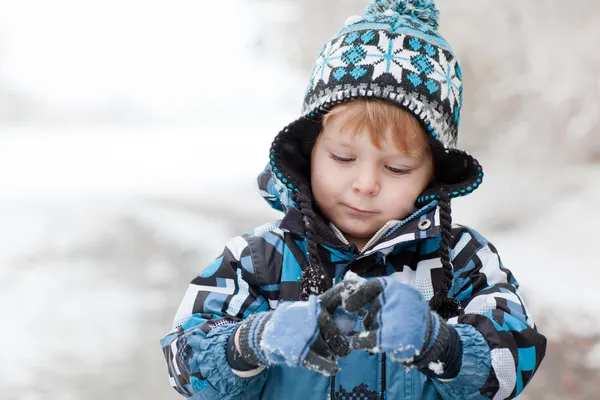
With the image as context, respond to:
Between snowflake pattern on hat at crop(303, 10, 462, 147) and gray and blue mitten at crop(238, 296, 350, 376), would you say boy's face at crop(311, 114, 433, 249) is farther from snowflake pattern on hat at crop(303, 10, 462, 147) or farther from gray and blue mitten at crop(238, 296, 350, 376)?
gray and blue mitten at crop(238, 296, 350, 376)

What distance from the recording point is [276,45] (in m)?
2.76

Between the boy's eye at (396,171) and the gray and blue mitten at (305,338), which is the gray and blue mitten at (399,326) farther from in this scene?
the boy's eye at (396,171)

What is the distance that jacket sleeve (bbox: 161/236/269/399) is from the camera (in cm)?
107

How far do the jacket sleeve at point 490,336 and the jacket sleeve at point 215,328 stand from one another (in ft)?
0.95

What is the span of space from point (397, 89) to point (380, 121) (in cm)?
6

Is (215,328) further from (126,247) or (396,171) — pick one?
(126,247)

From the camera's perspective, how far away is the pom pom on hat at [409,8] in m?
1.34

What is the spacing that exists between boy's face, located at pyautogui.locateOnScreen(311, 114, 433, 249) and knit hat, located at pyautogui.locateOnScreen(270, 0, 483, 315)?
0.12 ft

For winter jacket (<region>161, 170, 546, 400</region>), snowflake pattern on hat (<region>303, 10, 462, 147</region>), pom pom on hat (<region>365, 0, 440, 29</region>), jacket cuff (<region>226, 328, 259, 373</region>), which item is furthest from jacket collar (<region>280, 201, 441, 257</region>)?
pom pom on hat (<region>365, 0, 440, 29</region>)

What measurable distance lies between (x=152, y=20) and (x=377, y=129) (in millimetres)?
1930

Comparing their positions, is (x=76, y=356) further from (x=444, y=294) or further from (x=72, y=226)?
(x=444, y=294)

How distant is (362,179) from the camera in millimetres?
1186

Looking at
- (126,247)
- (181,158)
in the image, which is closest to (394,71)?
(126,247)

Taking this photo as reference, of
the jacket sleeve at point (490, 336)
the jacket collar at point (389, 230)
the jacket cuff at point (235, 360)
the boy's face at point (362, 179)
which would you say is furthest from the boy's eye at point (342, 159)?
the jacket cuff at point (235, 360)
